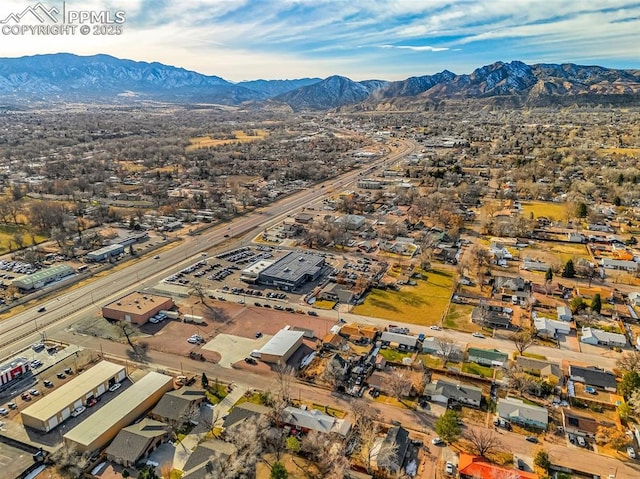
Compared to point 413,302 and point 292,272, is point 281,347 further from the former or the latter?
point 413,302

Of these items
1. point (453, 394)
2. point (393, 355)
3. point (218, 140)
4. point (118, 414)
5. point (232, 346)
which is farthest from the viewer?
point (218, 140)

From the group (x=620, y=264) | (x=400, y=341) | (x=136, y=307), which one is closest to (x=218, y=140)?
(x=136, y=307)

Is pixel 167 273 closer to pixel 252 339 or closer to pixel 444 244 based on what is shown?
pixel 252 339

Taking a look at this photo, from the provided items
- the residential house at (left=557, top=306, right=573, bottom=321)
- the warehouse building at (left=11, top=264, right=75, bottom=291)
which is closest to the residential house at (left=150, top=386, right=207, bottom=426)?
the warehouse building at (left=11, top=264, right=75, bottom=291)

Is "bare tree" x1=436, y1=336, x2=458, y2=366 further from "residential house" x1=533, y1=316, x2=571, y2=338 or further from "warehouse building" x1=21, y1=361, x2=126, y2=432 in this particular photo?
"warehouse building" x1=21, y1=361, x2=126, y2=432

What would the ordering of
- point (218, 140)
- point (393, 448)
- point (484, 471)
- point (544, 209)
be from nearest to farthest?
point (484, 471) → point (393, 448) → point (544, 209) → point (218, 140)

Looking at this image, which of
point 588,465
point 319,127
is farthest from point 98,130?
point 588,465
